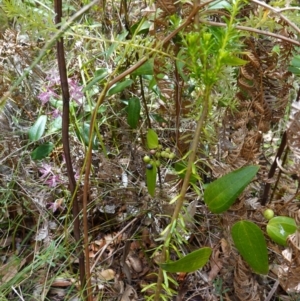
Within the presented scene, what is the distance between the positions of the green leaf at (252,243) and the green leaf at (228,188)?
0.05 metres

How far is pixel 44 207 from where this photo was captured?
1.17m

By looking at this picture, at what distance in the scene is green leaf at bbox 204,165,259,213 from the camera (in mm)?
710

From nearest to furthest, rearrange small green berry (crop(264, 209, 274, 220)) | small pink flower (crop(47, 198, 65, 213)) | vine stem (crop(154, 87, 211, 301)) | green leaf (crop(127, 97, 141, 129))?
1. vine stem (crop(154, 87, 211, 301))
2. small green berry (crop(264, 209, 274, 220))
3. green leaf (crop(127, 97, 141, 129))
4. small pink flower (crop(47, 198, 65, 213))

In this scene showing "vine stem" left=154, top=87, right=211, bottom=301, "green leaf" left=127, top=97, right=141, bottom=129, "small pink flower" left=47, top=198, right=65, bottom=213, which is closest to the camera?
"vine stem" left=154, top=87, right=211, bottom=301

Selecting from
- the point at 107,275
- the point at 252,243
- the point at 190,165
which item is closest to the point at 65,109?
the point at 190,165

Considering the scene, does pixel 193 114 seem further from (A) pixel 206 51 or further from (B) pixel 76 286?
(B) pixel 76 286

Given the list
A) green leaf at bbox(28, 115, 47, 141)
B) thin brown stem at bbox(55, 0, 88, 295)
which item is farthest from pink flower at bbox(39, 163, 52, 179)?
thin brown stem at bbox(55, 0, 88, 295)

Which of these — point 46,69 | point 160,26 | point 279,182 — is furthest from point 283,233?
point 46,69

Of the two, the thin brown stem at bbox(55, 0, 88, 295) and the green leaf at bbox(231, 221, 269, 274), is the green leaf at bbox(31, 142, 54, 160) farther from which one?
the green leaf at bbox(231, 221, 269, 274)

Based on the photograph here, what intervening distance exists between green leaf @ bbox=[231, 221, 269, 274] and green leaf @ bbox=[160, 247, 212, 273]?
0.19 ft

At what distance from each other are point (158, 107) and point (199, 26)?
0.53 meters

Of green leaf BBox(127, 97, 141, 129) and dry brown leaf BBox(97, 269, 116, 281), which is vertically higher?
green leaf BBox(127, 97, 141, 129)

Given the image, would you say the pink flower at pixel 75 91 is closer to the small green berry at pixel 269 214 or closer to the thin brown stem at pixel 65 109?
the thin brown stem at pixel 65 109

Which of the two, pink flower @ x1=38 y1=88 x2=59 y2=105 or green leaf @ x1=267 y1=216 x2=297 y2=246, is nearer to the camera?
green leaf @ x1=267 y1=216 x2=297 y2=246
